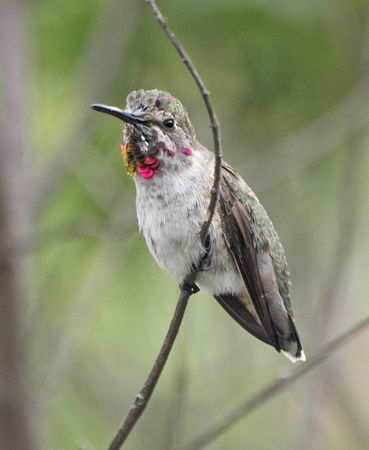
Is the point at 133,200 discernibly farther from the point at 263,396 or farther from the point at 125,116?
the point at 263,396

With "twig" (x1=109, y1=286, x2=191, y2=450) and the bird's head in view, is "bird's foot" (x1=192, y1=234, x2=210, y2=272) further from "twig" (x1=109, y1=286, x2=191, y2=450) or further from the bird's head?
"twig" (x1=109, y1=286, x2=191, y2=450)

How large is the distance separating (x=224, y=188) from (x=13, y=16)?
282 cm

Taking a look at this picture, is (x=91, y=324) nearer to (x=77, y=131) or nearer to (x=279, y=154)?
(x=77, y=131)

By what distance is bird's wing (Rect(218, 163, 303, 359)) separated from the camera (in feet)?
9.73

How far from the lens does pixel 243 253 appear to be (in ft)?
9.74

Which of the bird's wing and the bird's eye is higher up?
the bird's eye

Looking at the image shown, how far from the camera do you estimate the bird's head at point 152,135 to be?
9.10 feet

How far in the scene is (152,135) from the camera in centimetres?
284

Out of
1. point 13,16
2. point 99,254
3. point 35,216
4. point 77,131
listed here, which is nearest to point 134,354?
point 99,254

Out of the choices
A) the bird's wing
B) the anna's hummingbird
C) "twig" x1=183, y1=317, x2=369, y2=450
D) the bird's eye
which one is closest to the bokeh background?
the bird's wing

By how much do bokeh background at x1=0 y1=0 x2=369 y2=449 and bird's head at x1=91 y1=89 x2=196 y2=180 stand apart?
1.19 meters

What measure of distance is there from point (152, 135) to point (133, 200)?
2119 millimetres

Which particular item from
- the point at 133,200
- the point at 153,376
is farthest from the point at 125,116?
the point at 133,200

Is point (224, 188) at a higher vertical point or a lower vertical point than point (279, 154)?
lower
